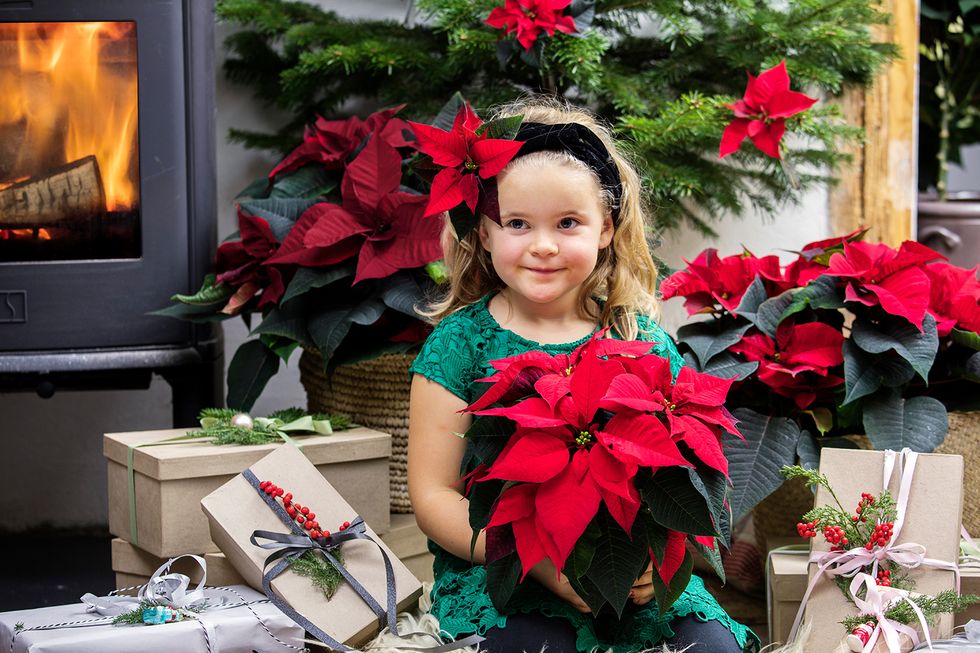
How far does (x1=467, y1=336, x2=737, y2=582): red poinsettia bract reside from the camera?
3.32 feet

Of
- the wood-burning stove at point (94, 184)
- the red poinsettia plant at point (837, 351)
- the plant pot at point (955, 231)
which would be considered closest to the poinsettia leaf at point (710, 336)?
the red poinsettia plant at point (837, 351)

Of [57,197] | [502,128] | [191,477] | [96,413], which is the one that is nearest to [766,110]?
[502,128]

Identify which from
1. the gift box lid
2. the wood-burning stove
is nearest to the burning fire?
the wood-burning stove

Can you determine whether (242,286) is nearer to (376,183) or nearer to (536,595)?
(376,183)

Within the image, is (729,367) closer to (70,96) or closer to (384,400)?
(384,400)

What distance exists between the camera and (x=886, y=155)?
2234mm

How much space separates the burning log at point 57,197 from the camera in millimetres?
1735

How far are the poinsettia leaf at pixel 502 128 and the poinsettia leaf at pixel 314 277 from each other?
465 millimetres

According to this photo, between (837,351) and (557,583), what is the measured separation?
2.00 feet

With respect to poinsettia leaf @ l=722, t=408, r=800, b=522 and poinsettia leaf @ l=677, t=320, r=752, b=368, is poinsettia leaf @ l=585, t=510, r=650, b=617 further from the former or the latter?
poinsettia leaf @ l=677, t=320, r=752, b=368

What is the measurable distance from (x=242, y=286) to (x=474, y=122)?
57cm

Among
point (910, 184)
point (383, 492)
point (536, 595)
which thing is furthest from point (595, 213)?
point (910, 184)

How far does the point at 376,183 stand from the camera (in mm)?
1675

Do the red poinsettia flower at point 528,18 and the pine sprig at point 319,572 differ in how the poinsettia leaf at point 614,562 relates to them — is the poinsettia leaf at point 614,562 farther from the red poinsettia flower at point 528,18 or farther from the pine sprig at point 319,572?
the red poinsettia flower at point 528,18
